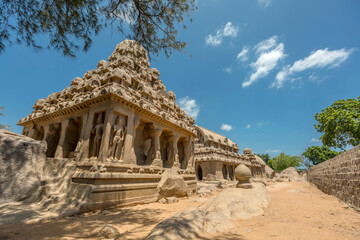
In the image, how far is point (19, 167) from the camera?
6891mm

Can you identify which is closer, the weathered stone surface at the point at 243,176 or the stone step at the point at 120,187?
the stone step at the point at 120,187

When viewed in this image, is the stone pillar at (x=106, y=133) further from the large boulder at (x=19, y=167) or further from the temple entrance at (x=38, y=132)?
the temple entrance at (x=38, y=132)

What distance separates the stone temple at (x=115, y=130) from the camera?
7.78m

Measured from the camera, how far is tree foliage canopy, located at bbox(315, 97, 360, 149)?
59.3 ft

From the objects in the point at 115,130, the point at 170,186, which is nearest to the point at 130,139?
the point at 115,130

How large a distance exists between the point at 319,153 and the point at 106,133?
5802cm

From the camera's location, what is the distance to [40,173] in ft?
25.0

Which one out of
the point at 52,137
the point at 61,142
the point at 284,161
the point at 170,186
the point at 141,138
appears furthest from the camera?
the point at 284,161

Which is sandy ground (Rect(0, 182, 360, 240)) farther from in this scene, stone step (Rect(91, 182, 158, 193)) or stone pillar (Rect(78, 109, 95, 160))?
stone pillar (Rect(78, 109, 95, 160))

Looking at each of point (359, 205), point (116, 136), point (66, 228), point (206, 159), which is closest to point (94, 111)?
point (116, 136)

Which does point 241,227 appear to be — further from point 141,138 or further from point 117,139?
point 141,138

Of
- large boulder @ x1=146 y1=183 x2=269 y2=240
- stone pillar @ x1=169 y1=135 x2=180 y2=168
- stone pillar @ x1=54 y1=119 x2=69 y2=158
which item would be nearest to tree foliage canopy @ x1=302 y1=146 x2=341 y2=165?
stone pillar @ x1=169 y1=135 x2=180 y2=168

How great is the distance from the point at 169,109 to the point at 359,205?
11844mm

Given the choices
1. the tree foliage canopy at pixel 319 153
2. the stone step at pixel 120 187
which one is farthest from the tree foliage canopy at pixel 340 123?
the tree foliage canopy at pixel 319 153
